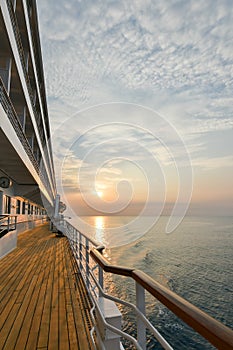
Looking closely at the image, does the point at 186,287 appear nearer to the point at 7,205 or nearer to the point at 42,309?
the point at 7,205

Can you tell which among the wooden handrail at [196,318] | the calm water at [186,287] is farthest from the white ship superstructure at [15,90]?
the calm water at [186,287]

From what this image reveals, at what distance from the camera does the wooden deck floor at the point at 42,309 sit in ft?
7.56

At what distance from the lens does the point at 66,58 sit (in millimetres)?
9172

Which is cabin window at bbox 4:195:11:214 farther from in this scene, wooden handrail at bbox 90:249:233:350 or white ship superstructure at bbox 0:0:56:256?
wooden handrail at bbox 90:249:233:350

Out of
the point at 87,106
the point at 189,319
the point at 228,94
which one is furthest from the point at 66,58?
the point at 189,319

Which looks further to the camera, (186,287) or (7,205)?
(186,287)

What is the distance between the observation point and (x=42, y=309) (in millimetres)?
3078

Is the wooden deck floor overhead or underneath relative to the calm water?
overhead

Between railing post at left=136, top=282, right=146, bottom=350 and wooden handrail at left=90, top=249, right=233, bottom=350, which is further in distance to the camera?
railing post at left=136, top=282, right=146, bottom=350

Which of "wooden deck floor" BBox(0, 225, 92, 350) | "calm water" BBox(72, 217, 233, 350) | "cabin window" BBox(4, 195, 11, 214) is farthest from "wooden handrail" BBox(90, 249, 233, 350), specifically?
"cabin window" BBox(4, 195, 11, 214)

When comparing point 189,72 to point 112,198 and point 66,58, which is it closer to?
point 66,58

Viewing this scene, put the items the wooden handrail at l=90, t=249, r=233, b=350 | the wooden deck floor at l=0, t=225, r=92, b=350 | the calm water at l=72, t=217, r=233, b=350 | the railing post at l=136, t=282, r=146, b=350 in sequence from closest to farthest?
1. the wooden handrail at l=90, t=249, r=233, b=350
2. the railing post at l=136, t=282, r=146, b=350
3. the wooden deck floor at l=0, t=225, r=92, b=350
4. the calm water at l=72, t=217, r=233, b=350

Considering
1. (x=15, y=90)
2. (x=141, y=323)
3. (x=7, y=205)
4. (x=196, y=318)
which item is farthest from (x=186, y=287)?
(x=196, y=318)

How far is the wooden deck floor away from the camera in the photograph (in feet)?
7.56
